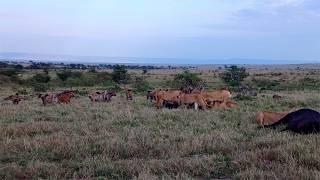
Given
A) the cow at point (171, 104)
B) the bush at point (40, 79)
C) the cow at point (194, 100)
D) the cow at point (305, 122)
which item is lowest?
the bush at point (40, 79)

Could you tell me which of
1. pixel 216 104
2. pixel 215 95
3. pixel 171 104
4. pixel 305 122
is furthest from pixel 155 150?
pixel 215 95

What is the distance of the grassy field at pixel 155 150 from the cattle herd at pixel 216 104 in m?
0.44

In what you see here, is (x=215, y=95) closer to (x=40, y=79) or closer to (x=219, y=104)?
(x=219, y=104)

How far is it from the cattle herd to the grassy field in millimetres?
441

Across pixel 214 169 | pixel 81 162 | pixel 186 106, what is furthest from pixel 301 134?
pixel 186 106

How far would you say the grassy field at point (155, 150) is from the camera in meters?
7.82

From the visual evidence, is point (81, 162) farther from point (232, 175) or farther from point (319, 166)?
point (319, 166)

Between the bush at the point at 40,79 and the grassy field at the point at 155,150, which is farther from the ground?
the grassy field at the point at 155,150

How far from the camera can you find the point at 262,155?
8.64 m

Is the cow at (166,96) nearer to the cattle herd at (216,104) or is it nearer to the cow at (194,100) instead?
the cattle herd at (216,104)

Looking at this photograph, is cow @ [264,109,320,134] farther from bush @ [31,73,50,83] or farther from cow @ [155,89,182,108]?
Answer: bush @ [31,73,50,83]

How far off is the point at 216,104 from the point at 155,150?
9.26 meters

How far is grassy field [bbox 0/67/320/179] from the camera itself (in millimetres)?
7816

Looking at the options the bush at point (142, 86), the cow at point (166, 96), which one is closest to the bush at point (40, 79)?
the bush at point (142, 86)
